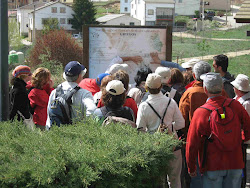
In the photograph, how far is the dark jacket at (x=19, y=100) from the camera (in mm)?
5934

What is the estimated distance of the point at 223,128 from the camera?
174 inches

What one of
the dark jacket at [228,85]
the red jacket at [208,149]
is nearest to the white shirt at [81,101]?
the red jacket at [208,149]

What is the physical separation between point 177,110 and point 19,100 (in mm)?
2316

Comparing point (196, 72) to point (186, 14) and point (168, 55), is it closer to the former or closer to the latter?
point (168, 55)

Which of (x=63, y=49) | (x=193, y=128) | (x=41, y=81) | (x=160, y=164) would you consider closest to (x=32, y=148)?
(x=160, y=164)

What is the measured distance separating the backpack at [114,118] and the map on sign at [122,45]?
349 cm

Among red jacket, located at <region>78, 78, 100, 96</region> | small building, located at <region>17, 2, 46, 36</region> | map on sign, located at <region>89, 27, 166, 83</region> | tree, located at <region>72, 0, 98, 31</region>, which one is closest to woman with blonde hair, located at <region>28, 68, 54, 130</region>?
red jacket, located at <region>78, 78, 100, 96</region>

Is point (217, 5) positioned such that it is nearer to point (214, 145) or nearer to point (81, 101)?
point (81, 101)

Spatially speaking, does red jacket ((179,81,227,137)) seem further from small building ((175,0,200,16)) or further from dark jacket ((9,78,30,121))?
small building ((175,0,200,16))

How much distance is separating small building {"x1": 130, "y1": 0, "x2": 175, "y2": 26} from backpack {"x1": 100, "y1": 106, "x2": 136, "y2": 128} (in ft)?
282

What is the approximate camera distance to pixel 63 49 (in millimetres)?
24031

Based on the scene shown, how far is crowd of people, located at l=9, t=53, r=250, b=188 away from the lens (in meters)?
4.47

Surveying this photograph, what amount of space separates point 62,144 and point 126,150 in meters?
0.57

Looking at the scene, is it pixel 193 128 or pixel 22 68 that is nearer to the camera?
pixel 193 128
